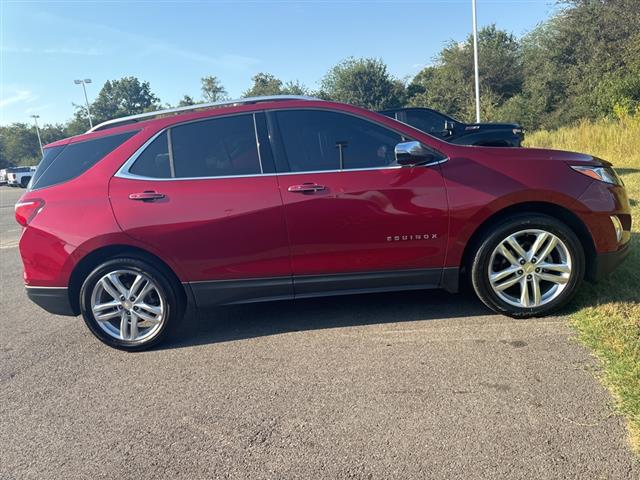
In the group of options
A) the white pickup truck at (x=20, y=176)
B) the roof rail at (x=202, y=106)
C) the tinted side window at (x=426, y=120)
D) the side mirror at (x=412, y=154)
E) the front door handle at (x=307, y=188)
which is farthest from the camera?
the white pickup truck at (x=20, y=176)

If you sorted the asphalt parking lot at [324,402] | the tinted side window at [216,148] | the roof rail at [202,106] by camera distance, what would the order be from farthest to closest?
1. the roof rail at [202,106]
2. the tinted side window at [216,148]
3. the asphalt parking lot at [324,402]

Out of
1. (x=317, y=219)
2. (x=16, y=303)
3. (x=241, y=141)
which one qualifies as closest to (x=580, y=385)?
(x=317, y=219)

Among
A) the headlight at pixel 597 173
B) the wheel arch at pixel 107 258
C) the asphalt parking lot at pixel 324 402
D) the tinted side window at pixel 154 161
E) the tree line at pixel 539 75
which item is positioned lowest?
the asphalt parking lot at pixel 324 402

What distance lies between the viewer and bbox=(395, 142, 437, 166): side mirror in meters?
3.44

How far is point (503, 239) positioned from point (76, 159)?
3.50 meters

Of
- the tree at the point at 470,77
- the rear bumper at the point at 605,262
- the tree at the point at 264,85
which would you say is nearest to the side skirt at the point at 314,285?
the rear bumper at the point at 605,262

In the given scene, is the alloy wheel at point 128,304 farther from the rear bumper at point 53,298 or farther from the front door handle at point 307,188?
the front door handle at point 307,188

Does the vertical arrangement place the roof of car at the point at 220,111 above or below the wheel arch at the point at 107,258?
above

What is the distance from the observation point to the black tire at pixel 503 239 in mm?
3623

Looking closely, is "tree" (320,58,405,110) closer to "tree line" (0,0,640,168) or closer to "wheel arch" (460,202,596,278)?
"tree line" (0,0,640,168)

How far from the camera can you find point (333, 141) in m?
3.69

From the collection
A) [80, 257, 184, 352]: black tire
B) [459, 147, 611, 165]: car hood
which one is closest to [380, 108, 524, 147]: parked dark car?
[459, 147, 611, 165]: car hood

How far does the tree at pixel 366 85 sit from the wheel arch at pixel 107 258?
4181cm

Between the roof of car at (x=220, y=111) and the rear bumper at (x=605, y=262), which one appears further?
the roof of car at (x=220, y=111)
